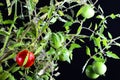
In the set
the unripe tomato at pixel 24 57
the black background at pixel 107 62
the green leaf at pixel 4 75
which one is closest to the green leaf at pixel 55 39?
the unripe tomato at pixel 24 57

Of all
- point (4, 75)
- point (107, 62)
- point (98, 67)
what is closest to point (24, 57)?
point (4, 75)

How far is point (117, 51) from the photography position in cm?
197

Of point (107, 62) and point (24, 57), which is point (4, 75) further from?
point (107, 62)

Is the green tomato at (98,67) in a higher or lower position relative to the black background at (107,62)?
higher

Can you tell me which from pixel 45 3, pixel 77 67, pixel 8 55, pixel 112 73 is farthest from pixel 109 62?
pixel 8 55

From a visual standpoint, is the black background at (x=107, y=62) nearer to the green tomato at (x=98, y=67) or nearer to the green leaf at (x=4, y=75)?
the green tomato at (x=98, y=67)

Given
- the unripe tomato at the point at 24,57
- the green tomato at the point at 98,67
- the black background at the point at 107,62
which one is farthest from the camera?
the black background at the point at 107,62

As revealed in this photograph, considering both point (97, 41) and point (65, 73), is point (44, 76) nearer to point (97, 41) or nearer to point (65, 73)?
point (97, 41)

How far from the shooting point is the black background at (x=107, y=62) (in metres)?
1.94

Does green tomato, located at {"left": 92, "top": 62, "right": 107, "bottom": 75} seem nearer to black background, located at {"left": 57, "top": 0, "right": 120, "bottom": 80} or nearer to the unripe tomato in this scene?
the unripe tomato

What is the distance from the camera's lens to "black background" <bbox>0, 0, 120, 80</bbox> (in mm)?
1939

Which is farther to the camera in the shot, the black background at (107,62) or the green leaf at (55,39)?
the black background at (107,62)

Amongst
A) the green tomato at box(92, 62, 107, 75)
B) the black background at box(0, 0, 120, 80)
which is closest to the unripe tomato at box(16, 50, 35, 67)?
the green tomato at box(92, 62, 107, 75)

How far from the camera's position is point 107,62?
77.6 inches
